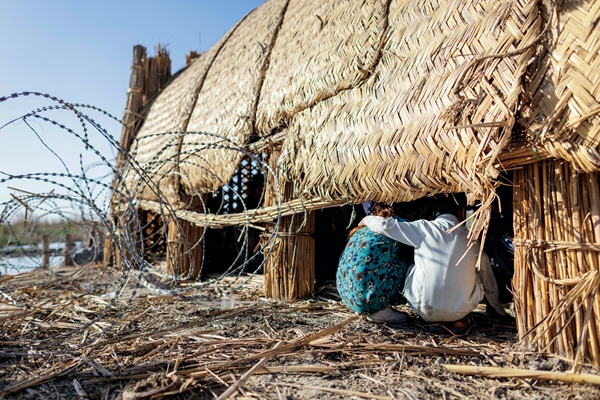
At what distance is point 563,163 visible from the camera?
7.35 ft

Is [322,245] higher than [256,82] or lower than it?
lower

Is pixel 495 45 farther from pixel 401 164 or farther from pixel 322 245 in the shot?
pixel 322 245

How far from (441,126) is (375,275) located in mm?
1070

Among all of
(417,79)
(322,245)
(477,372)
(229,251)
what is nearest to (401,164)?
(417,79)

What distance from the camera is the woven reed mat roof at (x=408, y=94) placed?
7.08ft

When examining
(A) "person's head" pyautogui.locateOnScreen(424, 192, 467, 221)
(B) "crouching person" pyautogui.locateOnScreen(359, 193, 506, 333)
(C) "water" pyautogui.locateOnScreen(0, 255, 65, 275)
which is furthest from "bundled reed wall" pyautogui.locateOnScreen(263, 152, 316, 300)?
(C) "water" pyautogui.locateOnScreen(0, 255, 65, 275)

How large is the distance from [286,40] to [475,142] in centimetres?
302

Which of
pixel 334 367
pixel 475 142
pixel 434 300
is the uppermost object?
pixel 475 142

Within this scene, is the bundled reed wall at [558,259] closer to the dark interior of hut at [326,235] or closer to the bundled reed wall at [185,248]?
the dark interior of hut at [326,235]

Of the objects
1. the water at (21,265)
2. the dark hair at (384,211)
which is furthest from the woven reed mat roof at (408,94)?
the water at (21,265)

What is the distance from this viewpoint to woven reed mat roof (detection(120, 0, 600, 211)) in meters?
2.16

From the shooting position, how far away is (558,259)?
7.36 feet

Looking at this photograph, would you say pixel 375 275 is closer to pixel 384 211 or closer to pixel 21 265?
pixel 384 211

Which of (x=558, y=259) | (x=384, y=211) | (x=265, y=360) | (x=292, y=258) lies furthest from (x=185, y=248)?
(x=558, y=259)
